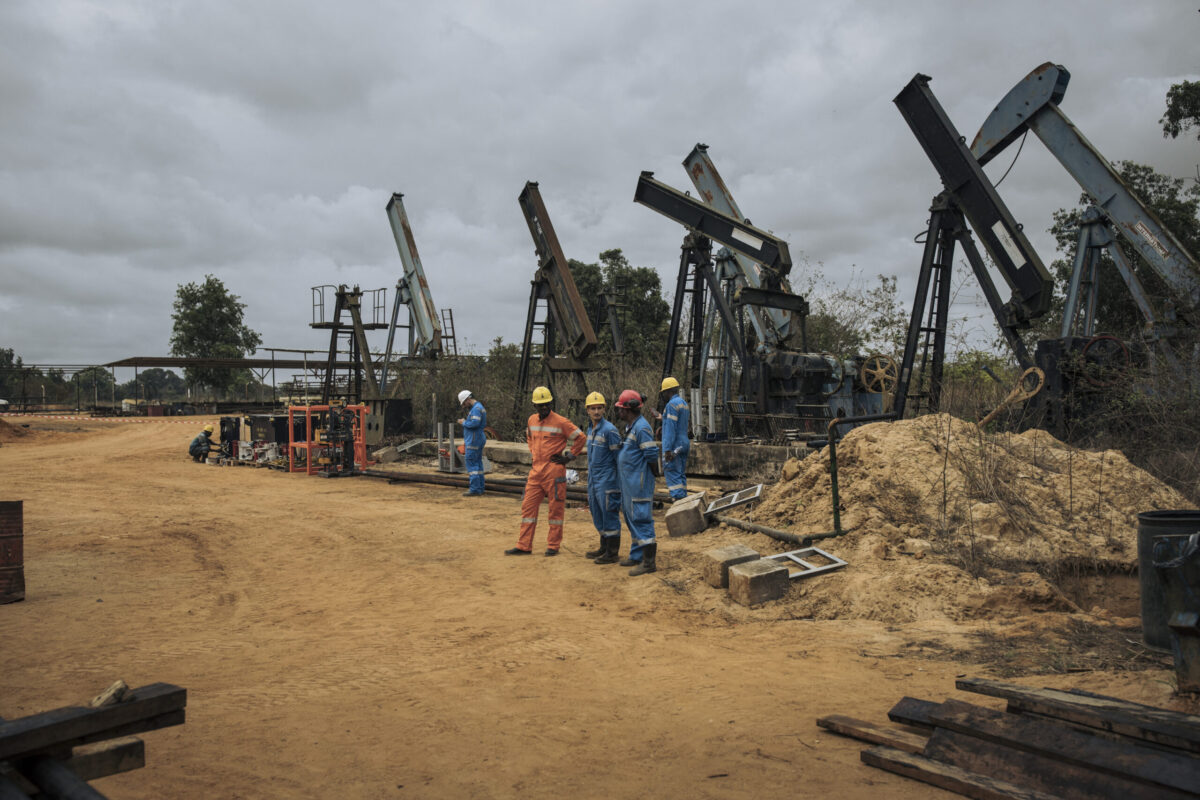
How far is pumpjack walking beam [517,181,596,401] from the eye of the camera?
18.5 meters

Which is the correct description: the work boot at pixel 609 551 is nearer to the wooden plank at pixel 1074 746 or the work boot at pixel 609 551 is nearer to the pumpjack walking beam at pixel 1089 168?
the wooden plank at pixel 1074 746

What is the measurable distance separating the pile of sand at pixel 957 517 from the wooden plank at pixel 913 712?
236cm

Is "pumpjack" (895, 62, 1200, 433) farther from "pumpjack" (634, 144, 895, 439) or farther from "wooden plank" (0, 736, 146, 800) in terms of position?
"wooden plank" (0, 736, 146, 800)

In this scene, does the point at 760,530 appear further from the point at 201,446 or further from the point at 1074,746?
the point at 201,446

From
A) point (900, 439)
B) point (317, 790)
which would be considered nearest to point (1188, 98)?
point (900, 439)

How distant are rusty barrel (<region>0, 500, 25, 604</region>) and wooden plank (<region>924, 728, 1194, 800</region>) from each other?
7.34 meters

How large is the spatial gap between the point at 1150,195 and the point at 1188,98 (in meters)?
5.49

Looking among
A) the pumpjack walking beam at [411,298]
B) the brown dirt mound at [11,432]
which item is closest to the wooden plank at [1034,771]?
the pumpjack walking beam at [411,298]

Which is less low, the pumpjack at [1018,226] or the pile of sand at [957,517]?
the pumpjack at [1018,226]

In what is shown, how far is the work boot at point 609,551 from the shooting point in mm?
8820

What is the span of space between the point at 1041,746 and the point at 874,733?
718 mm

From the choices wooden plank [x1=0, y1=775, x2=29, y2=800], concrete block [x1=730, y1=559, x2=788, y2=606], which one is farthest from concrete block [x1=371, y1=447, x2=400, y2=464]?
wooden plank [x1=0, y1=775, x2=29, y2=800]

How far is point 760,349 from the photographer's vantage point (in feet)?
55.3

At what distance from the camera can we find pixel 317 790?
11.5ft
